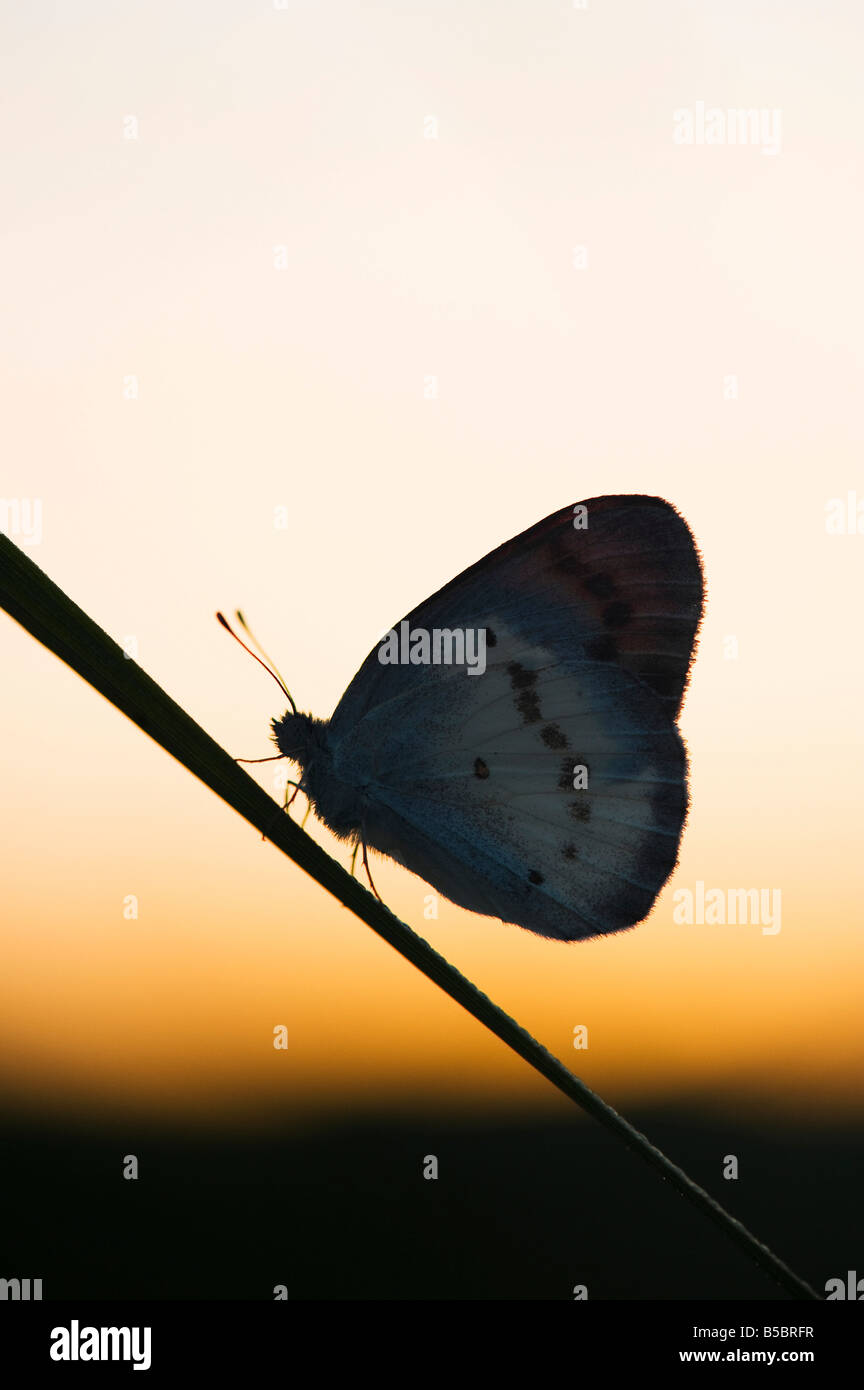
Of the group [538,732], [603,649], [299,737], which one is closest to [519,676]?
[538,732]

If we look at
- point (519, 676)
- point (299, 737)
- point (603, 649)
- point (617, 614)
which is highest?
point (617, 614)

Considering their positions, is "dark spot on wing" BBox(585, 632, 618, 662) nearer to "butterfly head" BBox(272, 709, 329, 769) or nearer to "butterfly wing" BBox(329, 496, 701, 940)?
"butterfly wing" BBox(329, 496, 701, 940)

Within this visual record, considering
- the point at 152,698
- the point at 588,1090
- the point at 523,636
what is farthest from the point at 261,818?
the point at 523,636

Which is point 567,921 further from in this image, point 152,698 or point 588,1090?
point 152,698

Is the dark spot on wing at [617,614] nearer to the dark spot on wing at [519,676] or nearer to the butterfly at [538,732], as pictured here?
the butterfly at [538,732]

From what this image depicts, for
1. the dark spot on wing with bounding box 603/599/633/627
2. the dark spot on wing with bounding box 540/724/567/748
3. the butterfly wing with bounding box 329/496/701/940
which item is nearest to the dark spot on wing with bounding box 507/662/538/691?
the butterfly wing with bounding box 329/496/701/940

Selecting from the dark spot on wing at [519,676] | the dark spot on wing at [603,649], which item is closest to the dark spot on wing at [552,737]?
the dark spot on wing at [519,676]

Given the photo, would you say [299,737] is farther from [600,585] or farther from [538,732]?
[600,585]
